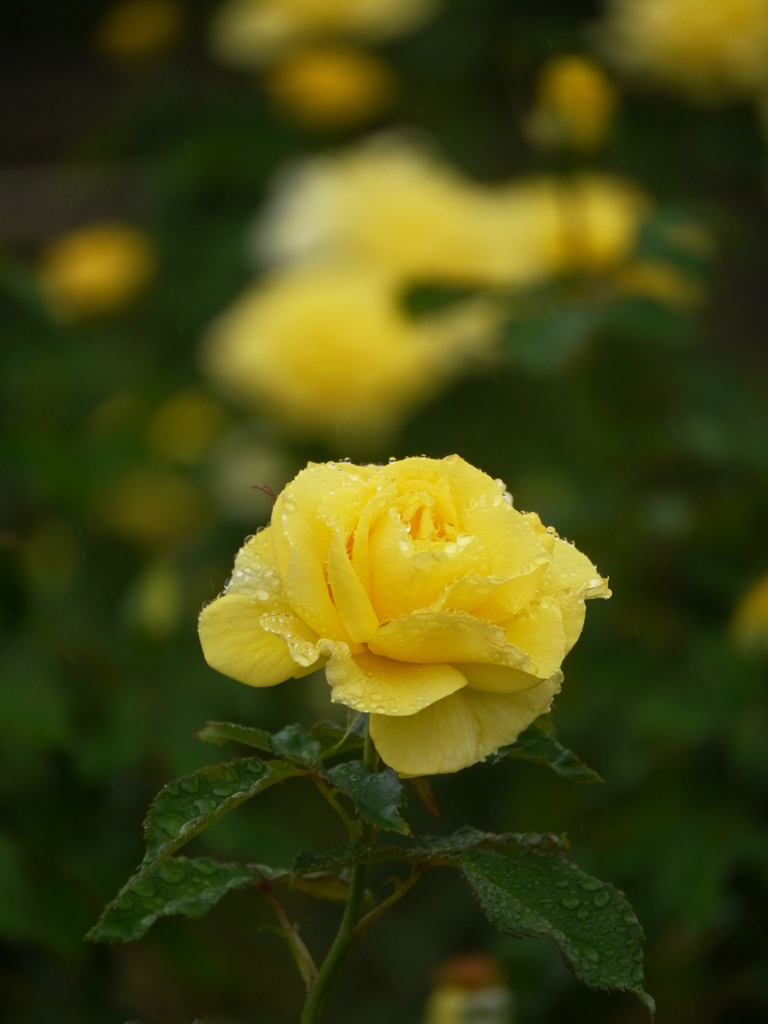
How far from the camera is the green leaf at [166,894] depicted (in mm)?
490

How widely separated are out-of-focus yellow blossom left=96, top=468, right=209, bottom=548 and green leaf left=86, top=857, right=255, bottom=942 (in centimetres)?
162

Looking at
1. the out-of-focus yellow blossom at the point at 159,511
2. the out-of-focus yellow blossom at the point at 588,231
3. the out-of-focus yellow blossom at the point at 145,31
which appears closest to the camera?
the out-of-focus yellow blossom at the point at 588,231

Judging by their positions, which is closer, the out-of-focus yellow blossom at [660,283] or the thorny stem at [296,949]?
the thorny stem at [296,949]

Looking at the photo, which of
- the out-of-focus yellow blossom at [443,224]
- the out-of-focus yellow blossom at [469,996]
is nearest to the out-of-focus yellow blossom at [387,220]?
the out-of-focus yellow blossom at [443,224]

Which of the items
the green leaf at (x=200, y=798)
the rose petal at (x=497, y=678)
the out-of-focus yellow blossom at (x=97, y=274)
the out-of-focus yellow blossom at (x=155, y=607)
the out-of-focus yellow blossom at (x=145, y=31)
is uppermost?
the rose petal at (x=497, y=678)

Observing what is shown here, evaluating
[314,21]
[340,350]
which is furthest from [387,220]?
[314,21]

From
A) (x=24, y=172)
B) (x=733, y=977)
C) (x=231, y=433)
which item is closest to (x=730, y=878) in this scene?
(x=733, y=977)

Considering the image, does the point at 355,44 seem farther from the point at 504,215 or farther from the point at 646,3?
the point at 504,215

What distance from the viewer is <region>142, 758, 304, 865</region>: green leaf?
1.53ft

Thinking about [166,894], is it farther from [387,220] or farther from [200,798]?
[387,220]

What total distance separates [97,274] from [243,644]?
71.4 inches

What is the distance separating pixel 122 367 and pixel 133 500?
0.24 metres

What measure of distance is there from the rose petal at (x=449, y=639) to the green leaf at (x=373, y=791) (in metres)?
0.05

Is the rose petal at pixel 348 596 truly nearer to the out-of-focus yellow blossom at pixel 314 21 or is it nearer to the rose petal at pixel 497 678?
the rose petal at pixel 497 678
